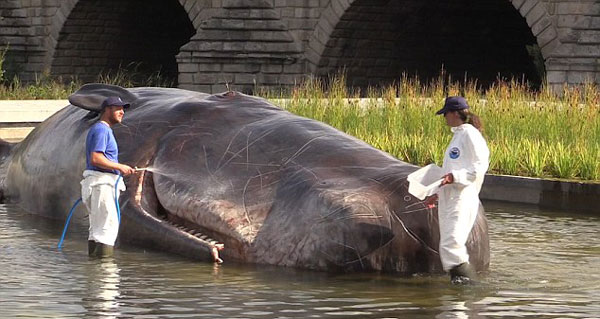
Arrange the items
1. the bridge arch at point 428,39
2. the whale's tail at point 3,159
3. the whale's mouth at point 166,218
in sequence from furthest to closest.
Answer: the bridge arch at point 428,39
the whale's tail at point 3,159
the whale's mouth at point 166,218

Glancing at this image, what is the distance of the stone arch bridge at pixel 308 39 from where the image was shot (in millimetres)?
29906

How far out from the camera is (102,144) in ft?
30.7

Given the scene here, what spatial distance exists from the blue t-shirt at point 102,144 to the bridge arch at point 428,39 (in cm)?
2116

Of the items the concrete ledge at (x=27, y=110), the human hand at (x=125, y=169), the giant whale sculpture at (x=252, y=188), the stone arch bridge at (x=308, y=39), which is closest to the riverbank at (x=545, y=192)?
the giant whale sculpture at (x=252, y=188)

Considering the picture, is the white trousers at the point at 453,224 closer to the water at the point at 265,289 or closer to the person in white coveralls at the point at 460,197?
the person in white coveralls at the point at 460,197

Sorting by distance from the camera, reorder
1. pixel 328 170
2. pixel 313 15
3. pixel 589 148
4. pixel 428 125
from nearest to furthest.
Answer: pixel 328 170
pixel 589 148
pixel 428 125
pixel 313 15

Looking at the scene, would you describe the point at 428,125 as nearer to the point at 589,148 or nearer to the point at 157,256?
the point at 589,148

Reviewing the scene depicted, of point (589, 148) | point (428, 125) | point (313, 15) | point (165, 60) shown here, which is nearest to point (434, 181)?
point (589, 148)

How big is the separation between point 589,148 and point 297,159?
5356 millimetres

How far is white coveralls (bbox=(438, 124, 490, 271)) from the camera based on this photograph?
8.27 m

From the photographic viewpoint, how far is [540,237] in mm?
10641

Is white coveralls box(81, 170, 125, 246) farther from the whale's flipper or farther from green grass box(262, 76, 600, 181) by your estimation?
green grass box(262, 76, 600, 181)

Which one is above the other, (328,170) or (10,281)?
(328,170)

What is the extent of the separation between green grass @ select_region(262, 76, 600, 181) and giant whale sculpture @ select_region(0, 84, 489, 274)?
389 centimetres
